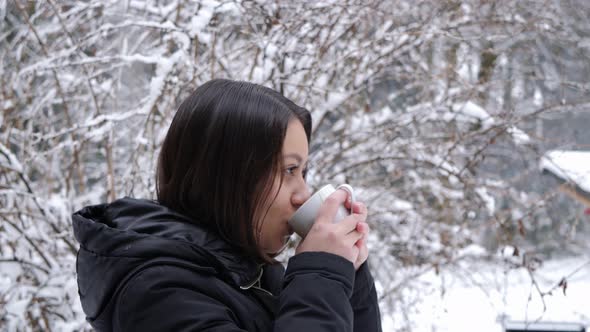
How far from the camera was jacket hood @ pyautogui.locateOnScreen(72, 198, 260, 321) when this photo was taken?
88 centimetres

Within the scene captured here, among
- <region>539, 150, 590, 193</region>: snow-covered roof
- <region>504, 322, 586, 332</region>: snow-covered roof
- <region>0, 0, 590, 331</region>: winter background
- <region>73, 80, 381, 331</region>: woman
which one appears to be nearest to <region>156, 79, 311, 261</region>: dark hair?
<region>73, 80, 381, 331</region>: woman

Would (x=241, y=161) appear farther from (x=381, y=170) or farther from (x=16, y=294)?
(x=381, y=170)

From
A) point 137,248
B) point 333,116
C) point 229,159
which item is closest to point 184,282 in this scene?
point 137,248

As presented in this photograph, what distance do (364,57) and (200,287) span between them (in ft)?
7.11

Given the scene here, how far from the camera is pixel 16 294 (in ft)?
8.13

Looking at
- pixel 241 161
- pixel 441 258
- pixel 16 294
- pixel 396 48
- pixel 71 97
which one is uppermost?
pixel 241 161

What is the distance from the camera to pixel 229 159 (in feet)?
3.23

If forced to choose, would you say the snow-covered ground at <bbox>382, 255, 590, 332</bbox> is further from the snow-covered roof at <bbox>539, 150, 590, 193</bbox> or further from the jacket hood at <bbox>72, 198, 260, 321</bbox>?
the jacket hood at <bbox>72, 198, 260, 321</bbox>

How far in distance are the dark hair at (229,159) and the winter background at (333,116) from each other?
124 centimetres

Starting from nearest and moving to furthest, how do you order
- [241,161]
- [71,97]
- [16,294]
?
1. [241,161]
2. [16,294]
3. [71,97]

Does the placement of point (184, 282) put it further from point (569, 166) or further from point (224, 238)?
point (569, 166)

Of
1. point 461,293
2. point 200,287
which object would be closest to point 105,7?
point 200,287

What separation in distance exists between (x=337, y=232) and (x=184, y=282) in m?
0.27

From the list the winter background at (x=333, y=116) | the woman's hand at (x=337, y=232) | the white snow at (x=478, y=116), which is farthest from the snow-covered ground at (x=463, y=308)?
the woman's hand at (x=337, y=232)
